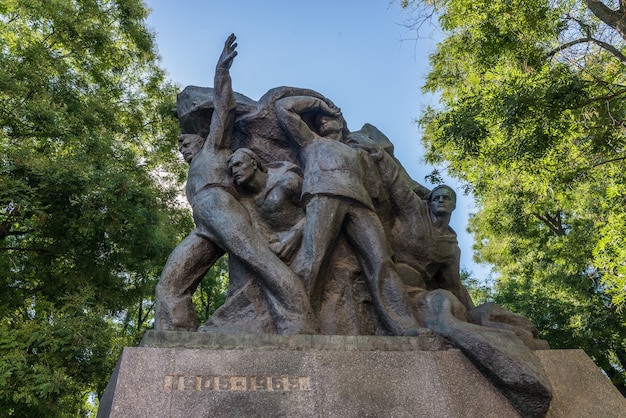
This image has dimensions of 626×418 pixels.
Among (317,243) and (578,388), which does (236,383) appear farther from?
(578,388)

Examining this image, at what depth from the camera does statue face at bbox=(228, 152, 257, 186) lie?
16.9 feet

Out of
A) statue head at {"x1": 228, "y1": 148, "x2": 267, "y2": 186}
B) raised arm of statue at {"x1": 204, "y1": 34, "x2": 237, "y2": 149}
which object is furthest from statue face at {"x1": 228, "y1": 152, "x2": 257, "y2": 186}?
raised arm of statue at {"x1": 204, "y1": 34, "x2": 237, "y2": 149}

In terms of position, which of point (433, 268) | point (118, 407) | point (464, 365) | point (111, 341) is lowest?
point (118, 407)

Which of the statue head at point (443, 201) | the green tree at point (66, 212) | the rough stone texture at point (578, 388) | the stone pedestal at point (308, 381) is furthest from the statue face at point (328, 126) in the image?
the green tree at point (66, 212)

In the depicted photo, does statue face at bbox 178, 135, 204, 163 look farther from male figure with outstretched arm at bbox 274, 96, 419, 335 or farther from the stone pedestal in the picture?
the stone pedestal

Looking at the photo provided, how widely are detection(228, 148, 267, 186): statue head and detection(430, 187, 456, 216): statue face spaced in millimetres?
1920

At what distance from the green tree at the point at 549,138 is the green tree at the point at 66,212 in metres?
6.85

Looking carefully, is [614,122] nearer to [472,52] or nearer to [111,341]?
[472,52]

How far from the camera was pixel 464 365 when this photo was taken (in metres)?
3.95

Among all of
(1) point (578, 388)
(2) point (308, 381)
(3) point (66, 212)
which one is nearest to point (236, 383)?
(2) point (308, 381)

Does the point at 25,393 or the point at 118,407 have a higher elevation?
the point at 25,393

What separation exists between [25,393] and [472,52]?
10212 millimetres

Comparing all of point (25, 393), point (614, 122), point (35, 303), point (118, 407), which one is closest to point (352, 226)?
point (118, 407)

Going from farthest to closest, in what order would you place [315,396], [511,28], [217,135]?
[511,28] < [217,135] < [315,396]
